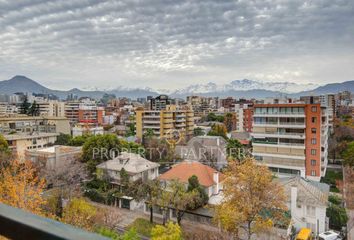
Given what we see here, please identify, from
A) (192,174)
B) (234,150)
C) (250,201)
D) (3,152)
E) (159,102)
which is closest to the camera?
(250,201)

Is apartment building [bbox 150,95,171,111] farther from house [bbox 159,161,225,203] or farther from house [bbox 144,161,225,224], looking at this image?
house [bbox 144,161,225,224]

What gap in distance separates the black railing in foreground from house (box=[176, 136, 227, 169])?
22080mm

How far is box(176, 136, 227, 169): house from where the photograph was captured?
75.6 feet

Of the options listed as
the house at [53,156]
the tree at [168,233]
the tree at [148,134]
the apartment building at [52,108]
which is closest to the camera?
the tree at [168,233]

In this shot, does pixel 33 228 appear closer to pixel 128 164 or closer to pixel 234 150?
pixel 128 164

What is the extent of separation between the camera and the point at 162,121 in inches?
1324

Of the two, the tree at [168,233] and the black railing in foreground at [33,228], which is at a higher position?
the black railing in foreground at [33,228]

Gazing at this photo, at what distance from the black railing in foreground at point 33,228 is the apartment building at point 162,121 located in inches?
1271

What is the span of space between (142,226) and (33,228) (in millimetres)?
13778

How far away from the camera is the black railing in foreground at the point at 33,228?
2.05 ft

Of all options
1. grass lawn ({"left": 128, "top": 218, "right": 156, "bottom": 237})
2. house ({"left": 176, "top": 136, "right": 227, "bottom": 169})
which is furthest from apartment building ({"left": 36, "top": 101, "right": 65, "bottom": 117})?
grass lawn ({"left": 128, "top": 218, "right": 156, "bottom": 237})

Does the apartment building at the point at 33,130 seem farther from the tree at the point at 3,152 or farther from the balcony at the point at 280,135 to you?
the balcony at the point at 280,135

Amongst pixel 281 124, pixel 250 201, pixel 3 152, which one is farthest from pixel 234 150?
pixel 3 152

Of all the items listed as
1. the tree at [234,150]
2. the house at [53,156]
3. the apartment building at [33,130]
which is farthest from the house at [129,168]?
the apartment building at [33,130]
